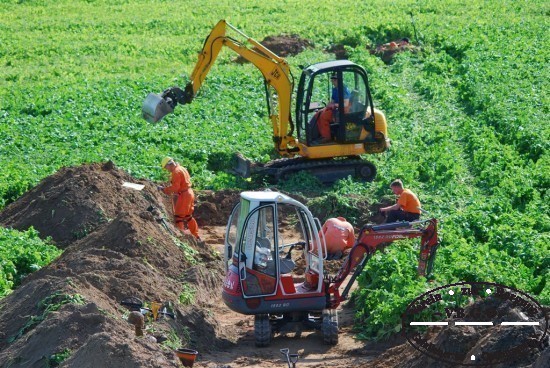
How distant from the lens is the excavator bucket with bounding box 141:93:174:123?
969 inches

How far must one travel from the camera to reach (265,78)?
86.1ft

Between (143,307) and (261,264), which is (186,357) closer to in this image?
(143,307)

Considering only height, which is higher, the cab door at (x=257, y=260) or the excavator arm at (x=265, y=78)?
the excavator arm at (x=265, y=78)

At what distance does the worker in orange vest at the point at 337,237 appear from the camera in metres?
20.8

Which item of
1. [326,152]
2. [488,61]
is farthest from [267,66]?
[488,61]

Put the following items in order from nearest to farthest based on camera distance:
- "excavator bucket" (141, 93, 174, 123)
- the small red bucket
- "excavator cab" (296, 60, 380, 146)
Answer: the small red bucket < "excavator bucket" (141, 93, 174, 123) < "excavator cab" (296, 60, 380, 146)

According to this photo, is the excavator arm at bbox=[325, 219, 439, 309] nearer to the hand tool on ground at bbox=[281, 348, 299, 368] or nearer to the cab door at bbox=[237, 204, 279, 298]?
A: the cab door at bbox=[237, 204, 279, 298]

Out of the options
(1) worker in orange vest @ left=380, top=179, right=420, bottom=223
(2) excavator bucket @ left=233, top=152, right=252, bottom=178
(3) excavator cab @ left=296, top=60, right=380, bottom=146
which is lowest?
(2) excavator bucket @ left=233, top=152, right=252, bottom=178

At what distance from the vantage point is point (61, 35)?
4631 cm

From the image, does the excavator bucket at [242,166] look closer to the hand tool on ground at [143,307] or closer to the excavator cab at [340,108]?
the excavator cab at [340,108]

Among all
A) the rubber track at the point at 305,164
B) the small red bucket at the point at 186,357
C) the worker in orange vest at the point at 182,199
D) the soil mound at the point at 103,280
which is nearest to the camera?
the soil mound at the point at 103,280

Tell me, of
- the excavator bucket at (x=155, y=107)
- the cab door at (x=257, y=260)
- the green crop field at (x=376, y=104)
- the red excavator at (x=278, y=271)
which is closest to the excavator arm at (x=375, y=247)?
the red excavator at (x=278, y=271)

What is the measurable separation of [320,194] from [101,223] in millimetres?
5577

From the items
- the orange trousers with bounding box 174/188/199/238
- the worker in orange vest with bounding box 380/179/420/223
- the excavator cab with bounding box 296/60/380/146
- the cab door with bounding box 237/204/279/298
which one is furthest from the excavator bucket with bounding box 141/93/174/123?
the cab door with bounding box 237/204/279/298
